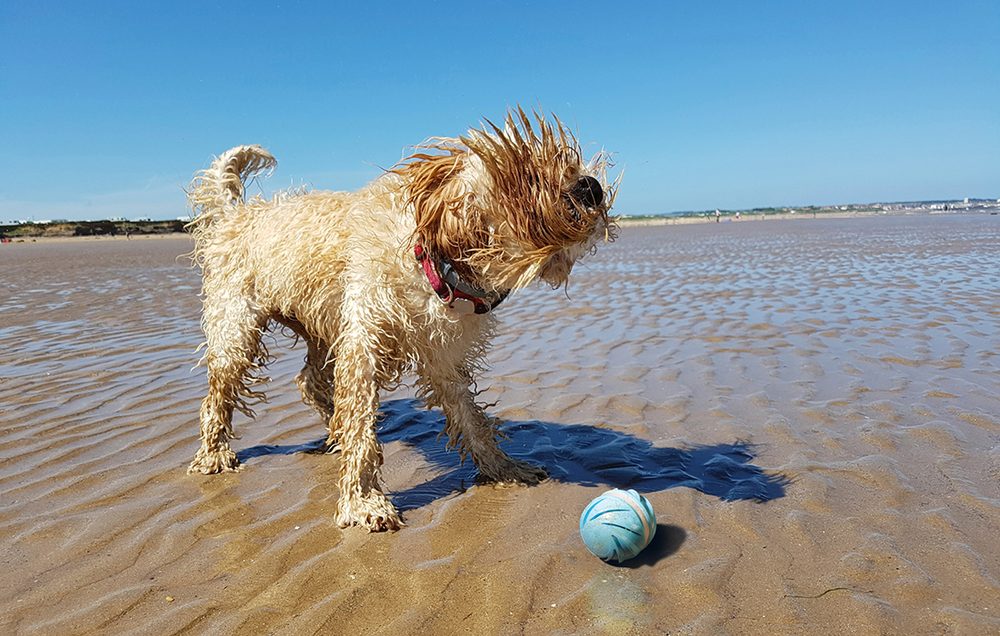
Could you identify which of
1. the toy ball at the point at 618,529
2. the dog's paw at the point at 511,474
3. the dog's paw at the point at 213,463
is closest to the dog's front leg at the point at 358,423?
the dog's paw at the point at 511,474

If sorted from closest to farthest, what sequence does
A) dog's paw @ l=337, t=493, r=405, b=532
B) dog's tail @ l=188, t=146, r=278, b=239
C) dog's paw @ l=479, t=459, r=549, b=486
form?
1. dog's paw @ l=337, t=493, r=405, b=532
2. dog's paw @ l=479, t=459, r=549, b=486
3. dog's tail @ l=188, t=146, r=278, b=239

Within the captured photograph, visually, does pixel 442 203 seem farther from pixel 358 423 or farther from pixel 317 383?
pixel 317 383

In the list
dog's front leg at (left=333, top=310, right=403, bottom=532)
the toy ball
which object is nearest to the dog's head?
dog's front leg at (left=333, top=310, right=403, bottom=532)

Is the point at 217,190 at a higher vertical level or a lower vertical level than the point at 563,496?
higher

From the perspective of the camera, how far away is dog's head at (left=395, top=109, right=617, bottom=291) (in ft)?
11.4

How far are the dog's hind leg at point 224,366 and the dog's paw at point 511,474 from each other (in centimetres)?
198

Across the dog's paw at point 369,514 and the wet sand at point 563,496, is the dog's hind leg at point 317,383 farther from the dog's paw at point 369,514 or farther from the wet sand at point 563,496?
the dog's paw at point 369,514

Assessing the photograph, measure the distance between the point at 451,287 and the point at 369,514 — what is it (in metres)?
1.47

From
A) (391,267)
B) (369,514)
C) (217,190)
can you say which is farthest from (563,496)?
(217,190)

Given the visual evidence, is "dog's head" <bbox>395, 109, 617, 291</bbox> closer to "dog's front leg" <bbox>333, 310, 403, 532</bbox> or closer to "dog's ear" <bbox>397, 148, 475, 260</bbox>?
"dog's ear" <bbox>397, 148, 475, 260</bbox>

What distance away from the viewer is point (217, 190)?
19.0 ft

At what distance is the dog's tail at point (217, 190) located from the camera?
227 inches

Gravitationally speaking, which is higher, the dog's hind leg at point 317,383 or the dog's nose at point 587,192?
the dog's nose at point 587,192

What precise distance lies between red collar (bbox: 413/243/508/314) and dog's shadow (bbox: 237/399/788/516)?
121cm
